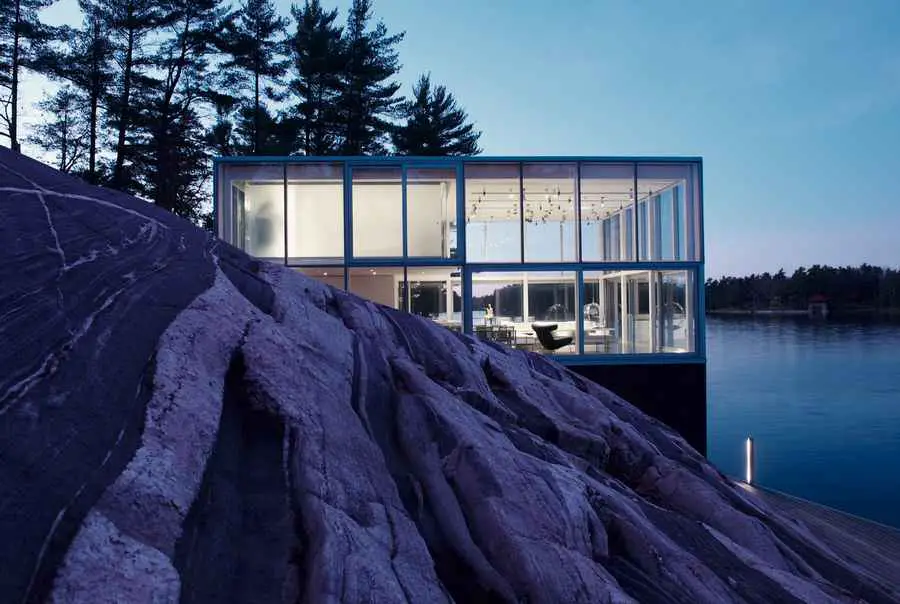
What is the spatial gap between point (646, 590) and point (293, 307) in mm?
3031

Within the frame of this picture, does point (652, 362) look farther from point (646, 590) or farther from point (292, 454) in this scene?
point (292, 454)

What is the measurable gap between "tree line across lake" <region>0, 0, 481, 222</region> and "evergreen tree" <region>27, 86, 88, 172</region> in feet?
0.16

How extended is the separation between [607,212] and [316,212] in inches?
292

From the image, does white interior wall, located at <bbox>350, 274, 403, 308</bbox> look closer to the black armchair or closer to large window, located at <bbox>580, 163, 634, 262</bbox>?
the black armchair

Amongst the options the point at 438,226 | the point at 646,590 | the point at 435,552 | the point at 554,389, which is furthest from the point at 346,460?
the point at 438,226

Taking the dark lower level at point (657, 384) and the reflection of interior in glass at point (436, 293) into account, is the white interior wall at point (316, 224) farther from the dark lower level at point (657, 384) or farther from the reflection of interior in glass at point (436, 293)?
the dark lower level at point (657, 384)

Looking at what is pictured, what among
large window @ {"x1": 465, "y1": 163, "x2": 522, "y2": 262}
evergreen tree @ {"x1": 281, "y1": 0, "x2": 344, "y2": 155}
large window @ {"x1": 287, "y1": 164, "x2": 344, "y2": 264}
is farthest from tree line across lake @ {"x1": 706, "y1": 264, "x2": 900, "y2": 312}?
large window @ {"x1": 287, "y1": 164, "x2": 344, "y2": 264}

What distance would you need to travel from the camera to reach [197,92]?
26562mm

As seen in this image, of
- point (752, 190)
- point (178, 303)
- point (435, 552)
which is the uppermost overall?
point (752, 190)

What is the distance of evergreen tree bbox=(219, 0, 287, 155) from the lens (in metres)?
27.2

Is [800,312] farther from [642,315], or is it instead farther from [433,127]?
[642,315]

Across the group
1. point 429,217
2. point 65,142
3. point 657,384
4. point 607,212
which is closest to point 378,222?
point 429,217

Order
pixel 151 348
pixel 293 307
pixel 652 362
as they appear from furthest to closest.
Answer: pixel 652 362 < pixel 293 307 < pixel 151 348

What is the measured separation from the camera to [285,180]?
15766 millimetres
